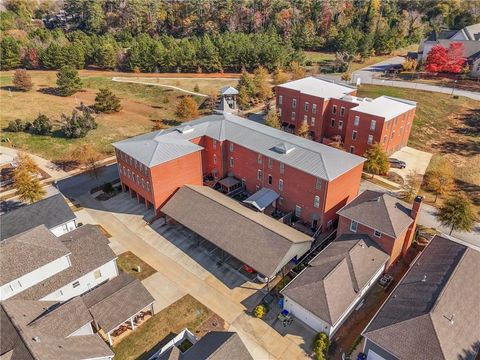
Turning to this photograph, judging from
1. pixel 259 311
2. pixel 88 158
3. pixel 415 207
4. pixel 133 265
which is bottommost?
pixel 133 265

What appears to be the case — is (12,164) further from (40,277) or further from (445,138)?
(445,138)

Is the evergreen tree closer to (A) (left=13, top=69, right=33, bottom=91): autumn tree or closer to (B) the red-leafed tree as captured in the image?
(A) (left=13, top=69, right=33, bottom=91): autumn tree

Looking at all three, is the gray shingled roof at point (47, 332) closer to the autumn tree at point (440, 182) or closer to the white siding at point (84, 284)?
the white siding at point (84, 284)

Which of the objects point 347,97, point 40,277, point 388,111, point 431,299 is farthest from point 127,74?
point 431,299

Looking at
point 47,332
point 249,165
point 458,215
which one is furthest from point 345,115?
point 47,332

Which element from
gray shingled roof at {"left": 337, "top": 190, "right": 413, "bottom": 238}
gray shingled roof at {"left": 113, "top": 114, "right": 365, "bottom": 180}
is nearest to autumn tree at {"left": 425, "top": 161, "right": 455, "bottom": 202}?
gray shingled roof at {"left": 113, "top": 114, "right": 365, "bottom": 180}

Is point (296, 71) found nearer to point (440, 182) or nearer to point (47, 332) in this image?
point (440, 182)

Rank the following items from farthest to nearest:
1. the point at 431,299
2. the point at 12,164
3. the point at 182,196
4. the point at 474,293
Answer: the point at 12,164
the point at 182,196
the point at 474,293
the point at 431,299
